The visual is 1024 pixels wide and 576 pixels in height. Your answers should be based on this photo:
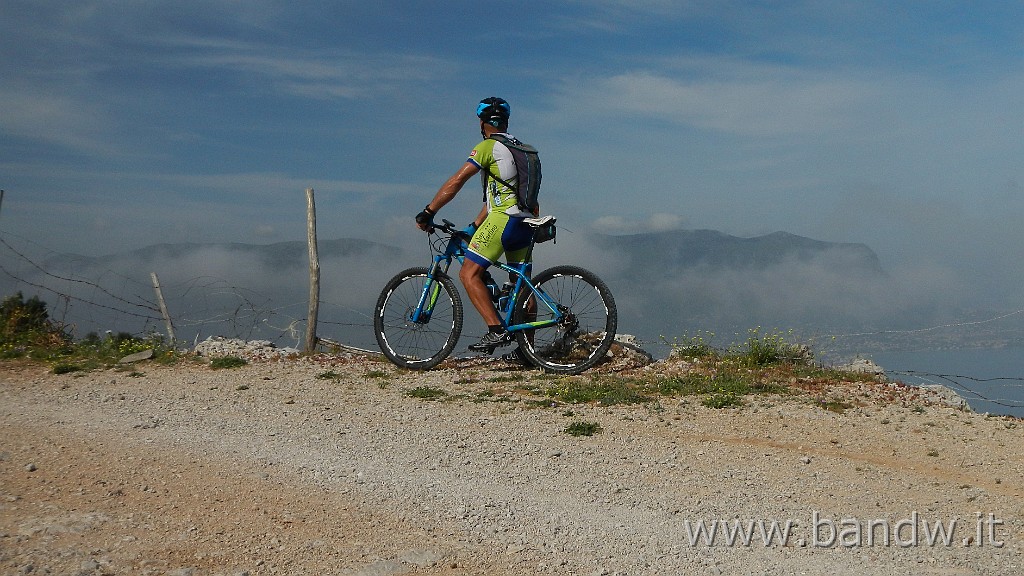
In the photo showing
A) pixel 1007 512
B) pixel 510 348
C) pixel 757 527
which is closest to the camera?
pixel 757 527

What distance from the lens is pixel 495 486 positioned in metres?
5.70

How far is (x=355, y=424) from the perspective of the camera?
7.54m

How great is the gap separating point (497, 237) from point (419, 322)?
5.44 ft

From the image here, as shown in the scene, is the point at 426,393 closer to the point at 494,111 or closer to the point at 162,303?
the point at 494,111

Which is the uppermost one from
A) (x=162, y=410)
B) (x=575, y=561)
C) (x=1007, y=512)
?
(x=1007, y=512)

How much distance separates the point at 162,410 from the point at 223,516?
370 centimetres

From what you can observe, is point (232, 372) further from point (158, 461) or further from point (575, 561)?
point (575, 561)

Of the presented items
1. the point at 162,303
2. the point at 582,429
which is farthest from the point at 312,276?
the point at 582,429

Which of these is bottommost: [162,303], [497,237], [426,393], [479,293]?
[162,303]

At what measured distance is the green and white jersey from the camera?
31.4 feet

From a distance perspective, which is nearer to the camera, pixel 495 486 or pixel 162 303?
pixel 495 486

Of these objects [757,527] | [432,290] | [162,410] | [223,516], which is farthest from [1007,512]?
[162,410]

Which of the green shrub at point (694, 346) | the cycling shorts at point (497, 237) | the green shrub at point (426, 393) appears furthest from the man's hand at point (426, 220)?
the green shrub at point (694, 346)

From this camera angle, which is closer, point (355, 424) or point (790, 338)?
point (355, 424)
